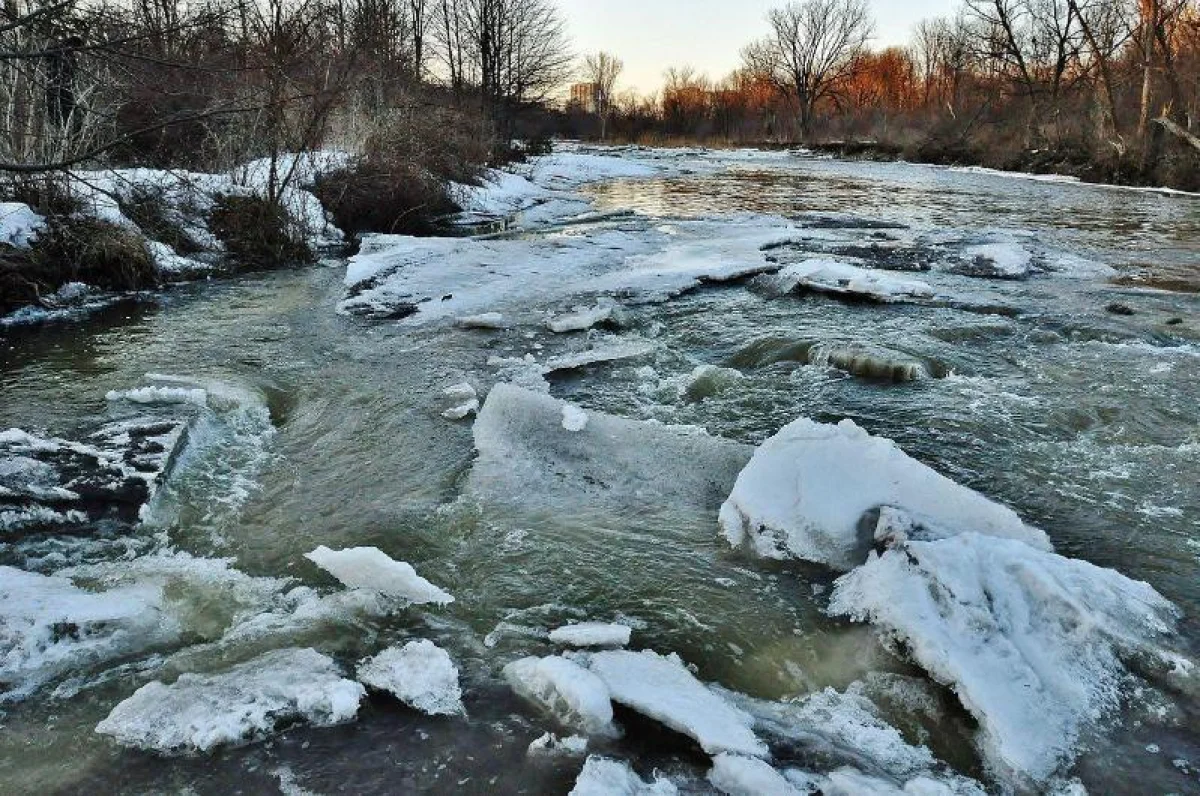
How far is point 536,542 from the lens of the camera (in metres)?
3.16

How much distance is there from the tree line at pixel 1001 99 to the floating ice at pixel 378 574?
20.5 m

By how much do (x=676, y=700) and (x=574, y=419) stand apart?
2.15 meters

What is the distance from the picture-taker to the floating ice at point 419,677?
2.28 meters

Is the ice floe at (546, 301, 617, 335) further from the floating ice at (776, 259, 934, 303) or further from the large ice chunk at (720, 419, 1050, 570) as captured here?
the large ice chunk at (720, 419, 1050, 570)

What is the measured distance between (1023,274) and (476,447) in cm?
679

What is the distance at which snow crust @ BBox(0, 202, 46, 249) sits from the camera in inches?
262

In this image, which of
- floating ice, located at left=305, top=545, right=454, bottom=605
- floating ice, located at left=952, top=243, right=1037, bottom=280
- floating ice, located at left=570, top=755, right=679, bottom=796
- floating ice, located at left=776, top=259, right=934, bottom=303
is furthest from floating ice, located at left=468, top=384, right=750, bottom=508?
floating ice, located at left=952, top=243, right=1037, bottom=280

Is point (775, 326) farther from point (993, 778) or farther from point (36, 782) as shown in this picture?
point (36, 782)

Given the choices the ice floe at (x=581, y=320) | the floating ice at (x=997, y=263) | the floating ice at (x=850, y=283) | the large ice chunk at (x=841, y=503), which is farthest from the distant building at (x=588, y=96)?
the large ice chunk at (x=841, y=503)

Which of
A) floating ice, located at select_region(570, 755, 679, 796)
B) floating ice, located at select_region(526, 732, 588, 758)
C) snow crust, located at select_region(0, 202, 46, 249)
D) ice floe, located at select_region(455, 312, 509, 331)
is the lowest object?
floating ice, located at select_region(526, 732, 588, 758)

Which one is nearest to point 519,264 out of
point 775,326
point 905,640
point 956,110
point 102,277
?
point 775,326

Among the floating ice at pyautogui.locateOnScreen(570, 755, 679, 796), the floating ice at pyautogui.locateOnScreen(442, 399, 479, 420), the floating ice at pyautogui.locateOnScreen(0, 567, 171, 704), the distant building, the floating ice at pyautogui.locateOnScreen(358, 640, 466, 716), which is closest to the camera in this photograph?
the floating ice at pyautogui.locateOnScreen(570, 755, 679, 796)

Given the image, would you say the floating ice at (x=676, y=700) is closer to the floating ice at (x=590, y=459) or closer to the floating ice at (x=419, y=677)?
the floating ice at (x=419, y=677)

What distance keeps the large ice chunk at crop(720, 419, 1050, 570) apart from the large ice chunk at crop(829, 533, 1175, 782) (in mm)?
191
